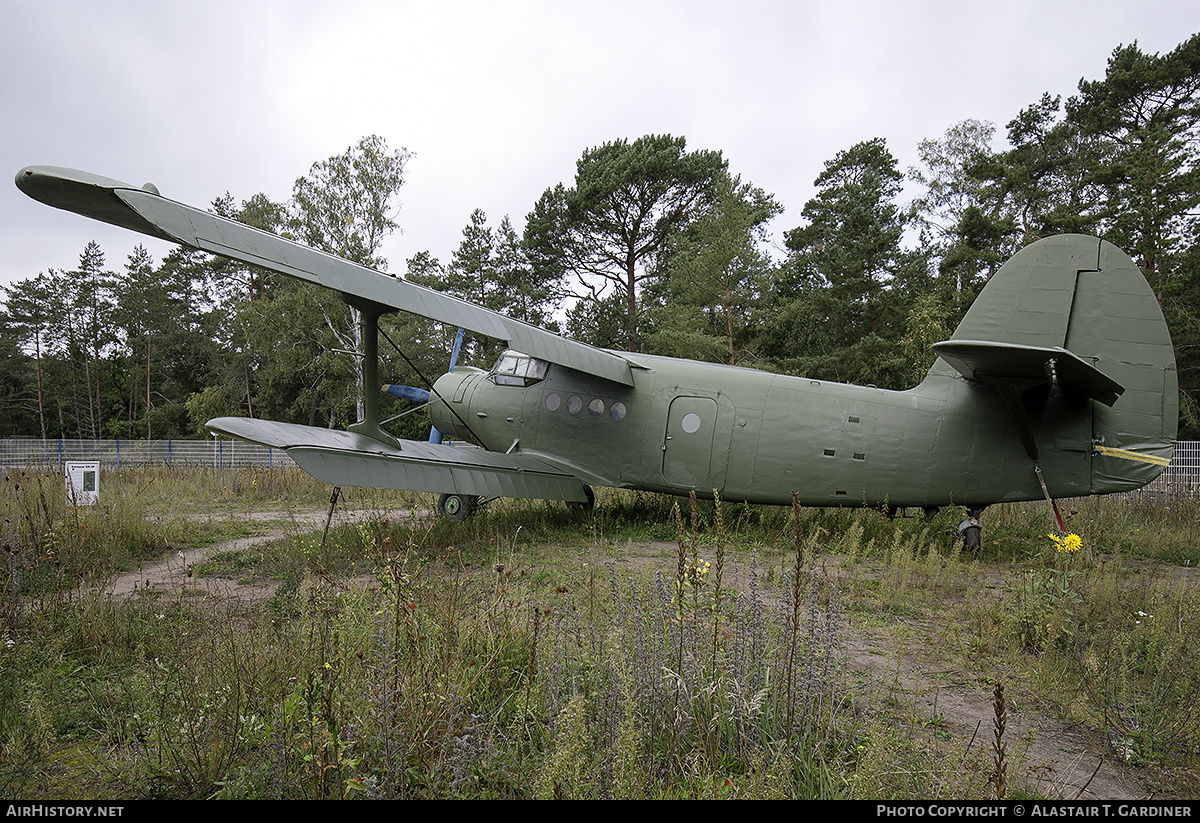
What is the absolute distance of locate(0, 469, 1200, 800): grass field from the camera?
7.30 ft

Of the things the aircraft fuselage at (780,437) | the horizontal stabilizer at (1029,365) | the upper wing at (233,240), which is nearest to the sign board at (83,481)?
the upper wing at (233,240)

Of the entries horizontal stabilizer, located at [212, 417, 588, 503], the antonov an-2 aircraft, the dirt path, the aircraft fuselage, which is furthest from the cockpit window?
the dirt path

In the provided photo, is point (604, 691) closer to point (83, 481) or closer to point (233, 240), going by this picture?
point (233, 240)

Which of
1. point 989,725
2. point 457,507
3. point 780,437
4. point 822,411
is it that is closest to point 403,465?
point 457,507

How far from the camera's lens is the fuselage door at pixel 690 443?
8.59 metres

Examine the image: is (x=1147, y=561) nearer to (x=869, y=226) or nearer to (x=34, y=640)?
(x=34, y=640)

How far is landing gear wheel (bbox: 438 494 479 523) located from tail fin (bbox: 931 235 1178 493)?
24.1 ft

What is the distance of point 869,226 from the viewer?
25.7 m

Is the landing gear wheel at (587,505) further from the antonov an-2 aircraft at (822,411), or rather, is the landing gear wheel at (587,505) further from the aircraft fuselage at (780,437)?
the aircraft fuselage at (780,437)

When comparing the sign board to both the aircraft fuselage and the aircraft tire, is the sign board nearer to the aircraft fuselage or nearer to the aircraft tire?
the aircraft fuselage

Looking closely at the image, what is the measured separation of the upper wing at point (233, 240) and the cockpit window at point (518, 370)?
2.03m

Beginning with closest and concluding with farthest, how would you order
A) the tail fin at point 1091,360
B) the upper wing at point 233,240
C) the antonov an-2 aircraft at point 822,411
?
the upper wing at point 233,240
the antonov an-2 aircraft at point 822,411
the tail fin at point 1091,360

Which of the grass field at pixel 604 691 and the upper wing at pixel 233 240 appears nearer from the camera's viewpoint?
the grass field at pixel 604 691
